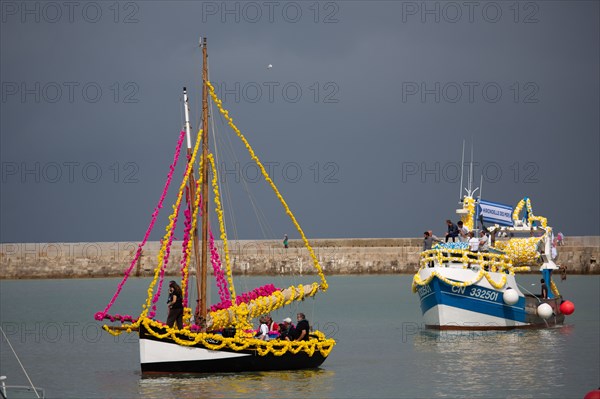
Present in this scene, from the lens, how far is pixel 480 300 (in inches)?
1769

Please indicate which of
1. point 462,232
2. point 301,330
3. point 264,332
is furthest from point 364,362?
point 462,232

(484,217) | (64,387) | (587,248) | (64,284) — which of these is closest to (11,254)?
(64,284)

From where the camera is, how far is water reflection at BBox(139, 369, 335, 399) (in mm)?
32156

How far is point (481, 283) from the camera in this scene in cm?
4444

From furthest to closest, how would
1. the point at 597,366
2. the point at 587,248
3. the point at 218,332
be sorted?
the point at 587,248, the point at 597,366, the point at 218,332

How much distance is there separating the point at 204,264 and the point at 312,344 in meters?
3.71

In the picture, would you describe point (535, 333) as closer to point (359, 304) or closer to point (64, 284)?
point (359, 304)

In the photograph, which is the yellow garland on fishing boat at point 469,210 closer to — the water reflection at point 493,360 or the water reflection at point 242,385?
the water reflection at point 493,360

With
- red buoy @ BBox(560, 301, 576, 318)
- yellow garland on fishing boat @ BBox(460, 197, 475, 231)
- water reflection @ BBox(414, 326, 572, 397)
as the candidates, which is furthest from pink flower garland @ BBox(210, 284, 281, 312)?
red buoy @ BBox(560, 301, 576, 318)

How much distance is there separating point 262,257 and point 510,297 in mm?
44861

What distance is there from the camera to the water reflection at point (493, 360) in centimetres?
3456

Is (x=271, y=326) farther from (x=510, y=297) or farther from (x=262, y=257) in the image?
(x=262, y=257)

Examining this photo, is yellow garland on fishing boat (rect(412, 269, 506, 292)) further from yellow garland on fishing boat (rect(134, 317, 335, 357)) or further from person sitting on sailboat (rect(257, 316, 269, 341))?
yellow garland on fishing boat (rect(134, 317, 335, 357))

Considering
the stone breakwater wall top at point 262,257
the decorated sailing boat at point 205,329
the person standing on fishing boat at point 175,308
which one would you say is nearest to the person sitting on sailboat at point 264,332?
the decorated sailing boat at point 205,329
